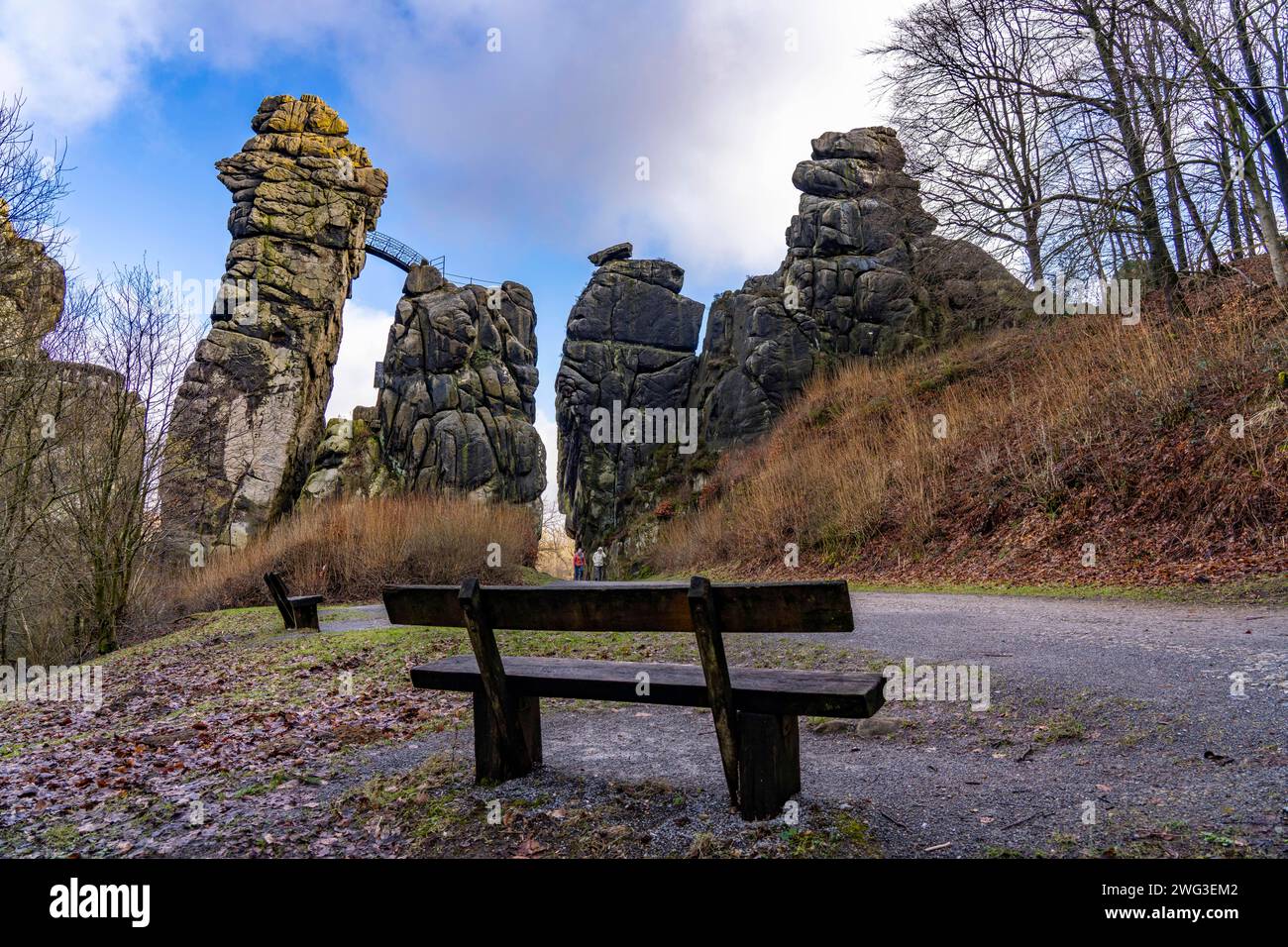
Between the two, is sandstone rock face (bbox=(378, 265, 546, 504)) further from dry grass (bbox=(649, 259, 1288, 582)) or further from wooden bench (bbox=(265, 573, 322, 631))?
wooden bench (bbox=(265, 573, 322, 631))

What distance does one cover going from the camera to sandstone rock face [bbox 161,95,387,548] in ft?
123

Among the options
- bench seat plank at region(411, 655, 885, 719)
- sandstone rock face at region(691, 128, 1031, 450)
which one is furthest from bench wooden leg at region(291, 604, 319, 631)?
sandstone rock face at region(691, 128, 1031, 450)

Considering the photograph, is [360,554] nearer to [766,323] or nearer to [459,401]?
[766,323]

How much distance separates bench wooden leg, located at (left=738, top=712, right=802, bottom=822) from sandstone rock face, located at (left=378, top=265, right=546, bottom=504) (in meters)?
31.3

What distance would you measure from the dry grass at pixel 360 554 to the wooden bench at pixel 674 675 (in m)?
14.2

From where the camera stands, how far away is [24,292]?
1079cm

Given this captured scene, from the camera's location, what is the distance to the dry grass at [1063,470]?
961 centimetres

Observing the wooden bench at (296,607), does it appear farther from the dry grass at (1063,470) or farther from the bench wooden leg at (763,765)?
the bench wooden leg at (763,765)

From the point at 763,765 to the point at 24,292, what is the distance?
41.2ft

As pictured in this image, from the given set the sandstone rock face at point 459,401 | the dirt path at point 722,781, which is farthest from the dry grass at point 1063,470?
the sandstone rock face at point 459,401

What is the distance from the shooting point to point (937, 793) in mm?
3523

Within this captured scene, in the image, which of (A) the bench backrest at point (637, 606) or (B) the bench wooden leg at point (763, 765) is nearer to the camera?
(A) the bench backrest at point (637, 606)
